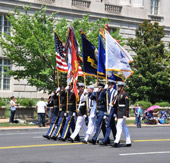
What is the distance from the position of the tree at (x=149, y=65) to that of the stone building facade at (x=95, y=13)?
2160mm

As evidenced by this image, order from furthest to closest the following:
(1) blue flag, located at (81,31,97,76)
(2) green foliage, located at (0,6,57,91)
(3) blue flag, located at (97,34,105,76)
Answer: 1. (2) green foliage, located at (0,6,57,91)
2. (1) blue flag, located at (81,31,97,76)
3. (3) blue flag, located at (97,34,105,76)

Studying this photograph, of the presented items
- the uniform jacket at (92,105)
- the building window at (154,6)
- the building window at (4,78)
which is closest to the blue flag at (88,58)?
the uniform jacket at (92,105)

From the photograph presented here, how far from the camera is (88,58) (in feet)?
48.4

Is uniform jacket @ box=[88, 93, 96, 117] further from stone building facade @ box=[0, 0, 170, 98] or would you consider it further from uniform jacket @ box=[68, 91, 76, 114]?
stone building facade @ box=[0, 0, 170, 98]

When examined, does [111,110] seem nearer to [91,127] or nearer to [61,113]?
[91,127]

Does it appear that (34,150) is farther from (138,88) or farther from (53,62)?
(138,88)

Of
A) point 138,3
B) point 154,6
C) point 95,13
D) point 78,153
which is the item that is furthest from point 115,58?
point 154,6

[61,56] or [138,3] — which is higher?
[138,3]

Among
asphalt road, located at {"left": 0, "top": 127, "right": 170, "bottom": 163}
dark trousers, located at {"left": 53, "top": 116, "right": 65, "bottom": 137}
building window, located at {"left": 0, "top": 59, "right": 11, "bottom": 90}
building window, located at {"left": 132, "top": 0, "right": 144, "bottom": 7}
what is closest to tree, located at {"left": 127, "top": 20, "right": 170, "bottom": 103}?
building window, located at {"left": 132, "top": 0, "right": 144, "bottom": 7}

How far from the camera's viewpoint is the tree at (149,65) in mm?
32844

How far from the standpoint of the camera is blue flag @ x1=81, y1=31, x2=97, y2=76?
48.0 ft

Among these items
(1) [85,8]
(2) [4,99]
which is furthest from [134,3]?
(2) [4,99]

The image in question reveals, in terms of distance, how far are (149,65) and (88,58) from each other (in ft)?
62.3

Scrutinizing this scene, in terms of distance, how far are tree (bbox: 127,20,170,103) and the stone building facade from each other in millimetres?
2160
